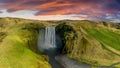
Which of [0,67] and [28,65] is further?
[28,65]

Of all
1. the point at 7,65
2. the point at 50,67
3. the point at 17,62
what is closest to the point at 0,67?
the point at 7,65

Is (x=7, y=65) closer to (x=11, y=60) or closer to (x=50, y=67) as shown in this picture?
(x=11, y=60)

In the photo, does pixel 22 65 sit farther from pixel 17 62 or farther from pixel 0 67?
pixel 0 67

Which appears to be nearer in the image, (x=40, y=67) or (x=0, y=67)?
(x=0, y=67)

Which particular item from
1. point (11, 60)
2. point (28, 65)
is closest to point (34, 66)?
point (28, 65)

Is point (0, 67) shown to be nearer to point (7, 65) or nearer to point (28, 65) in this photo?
point (7, 65)

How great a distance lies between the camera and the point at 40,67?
194 metres

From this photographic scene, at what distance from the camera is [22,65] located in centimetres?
19312

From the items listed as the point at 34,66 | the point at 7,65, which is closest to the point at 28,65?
the point at 34,66

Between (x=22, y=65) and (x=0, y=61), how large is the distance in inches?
572

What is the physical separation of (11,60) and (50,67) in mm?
26308

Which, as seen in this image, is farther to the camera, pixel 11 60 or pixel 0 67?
pixel 11 60

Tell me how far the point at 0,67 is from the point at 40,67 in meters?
28.9

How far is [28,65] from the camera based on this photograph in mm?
195625
